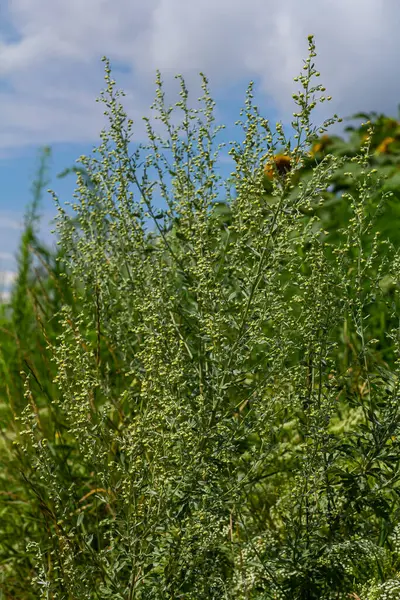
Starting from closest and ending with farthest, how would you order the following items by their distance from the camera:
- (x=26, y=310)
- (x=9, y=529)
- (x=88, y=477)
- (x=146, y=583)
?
(x=146, y=583) < (x=88, y=477) < (x=9, y=529) < (x=26, y=310)

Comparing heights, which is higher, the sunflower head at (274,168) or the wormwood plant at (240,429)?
the sunflower head at (274,168)

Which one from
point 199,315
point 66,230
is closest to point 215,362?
point 199,315

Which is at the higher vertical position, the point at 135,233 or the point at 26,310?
the point at 26,310

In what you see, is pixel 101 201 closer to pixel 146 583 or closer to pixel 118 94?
pixel 118 94

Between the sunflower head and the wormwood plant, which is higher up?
the sunflower head

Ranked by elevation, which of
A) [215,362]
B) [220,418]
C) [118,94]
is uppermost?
[118,94]

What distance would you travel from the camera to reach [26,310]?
559cm

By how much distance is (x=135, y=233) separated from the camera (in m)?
2.82

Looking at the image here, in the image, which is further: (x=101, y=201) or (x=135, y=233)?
(x=101, y=201)

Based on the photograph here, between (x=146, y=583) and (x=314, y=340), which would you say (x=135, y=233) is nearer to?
(x=314, y=340)

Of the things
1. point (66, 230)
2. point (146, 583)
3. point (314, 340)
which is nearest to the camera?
point (146, 583)

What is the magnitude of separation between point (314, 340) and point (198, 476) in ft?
1.83

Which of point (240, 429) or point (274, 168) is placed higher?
point (274, 168)

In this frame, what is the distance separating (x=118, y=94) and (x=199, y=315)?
101cm
